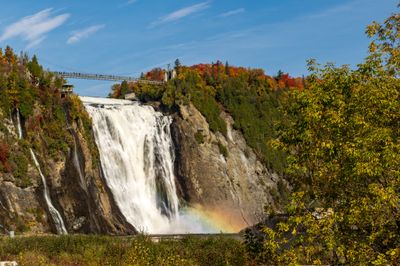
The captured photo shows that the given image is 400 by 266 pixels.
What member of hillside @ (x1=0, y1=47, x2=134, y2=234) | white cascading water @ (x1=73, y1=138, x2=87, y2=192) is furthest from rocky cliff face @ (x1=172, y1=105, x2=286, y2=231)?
white cascading water @ (x1=73, y1=138, x2=87, y2=192)

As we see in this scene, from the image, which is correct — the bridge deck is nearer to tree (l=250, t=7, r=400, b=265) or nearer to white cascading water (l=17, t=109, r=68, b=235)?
white cascading water (l=17, t=109, r=68, b=235)

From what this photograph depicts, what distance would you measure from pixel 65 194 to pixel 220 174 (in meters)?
32.4

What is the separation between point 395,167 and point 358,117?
1614 mm

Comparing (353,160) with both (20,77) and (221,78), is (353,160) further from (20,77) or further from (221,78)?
(221,78)

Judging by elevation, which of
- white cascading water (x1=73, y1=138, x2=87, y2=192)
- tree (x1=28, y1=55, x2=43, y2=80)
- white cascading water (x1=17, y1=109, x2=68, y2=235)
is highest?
tree (x1=28, y1=55, x2=43, y2=80)

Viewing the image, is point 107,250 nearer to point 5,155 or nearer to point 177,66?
point 5,155

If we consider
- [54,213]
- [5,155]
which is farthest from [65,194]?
[5,155]

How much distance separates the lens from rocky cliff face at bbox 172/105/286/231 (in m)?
80.9

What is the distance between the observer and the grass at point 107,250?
25.5 m

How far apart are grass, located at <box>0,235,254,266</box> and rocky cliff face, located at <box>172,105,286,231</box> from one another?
1892 inches

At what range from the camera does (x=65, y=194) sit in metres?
56.9

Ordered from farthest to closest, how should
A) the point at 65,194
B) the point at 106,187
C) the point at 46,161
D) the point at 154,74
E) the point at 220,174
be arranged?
1. the point at 154,74
2. the point at 220,174
3. the point at 106,187
4. the point at 46,161
5. the point at 65,194

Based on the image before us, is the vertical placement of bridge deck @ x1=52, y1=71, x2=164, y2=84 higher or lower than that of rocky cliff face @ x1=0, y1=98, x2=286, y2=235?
higher

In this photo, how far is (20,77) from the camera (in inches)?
2411
